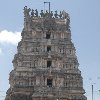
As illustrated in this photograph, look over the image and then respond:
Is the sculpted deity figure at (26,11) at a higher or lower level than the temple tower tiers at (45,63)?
higher

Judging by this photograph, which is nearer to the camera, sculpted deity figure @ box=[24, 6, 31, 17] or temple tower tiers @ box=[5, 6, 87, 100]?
temple tower tiers @ box=[5, 6, 87, 100]

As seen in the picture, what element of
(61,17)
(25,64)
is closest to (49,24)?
(61,17)

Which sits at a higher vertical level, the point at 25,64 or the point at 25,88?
the point at 25,64

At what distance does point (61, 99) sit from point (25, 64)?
926cm

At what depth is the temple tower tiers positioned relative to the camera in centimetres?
6938

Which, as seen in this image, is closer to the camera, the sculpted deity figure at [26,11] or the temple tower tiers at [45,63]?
the temple tower tiers at [45,63]

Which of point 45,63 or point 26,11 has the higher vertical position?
point 26,11

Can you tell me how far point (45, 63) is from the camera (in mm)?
71812

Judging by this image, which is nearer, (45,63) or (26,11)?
(45,63)


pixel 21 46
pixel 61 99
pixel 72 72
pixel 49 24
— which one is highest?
pixel 49 24

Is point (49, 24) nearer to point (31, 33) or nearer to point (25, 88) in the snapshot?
point (31, 33)

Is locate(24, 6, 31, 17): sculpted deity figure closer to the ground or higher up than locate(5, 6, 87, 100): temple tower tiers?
higher up

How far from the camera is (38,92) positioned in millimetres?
68062

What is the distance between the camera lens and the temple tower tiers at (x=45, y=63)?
69.4m
